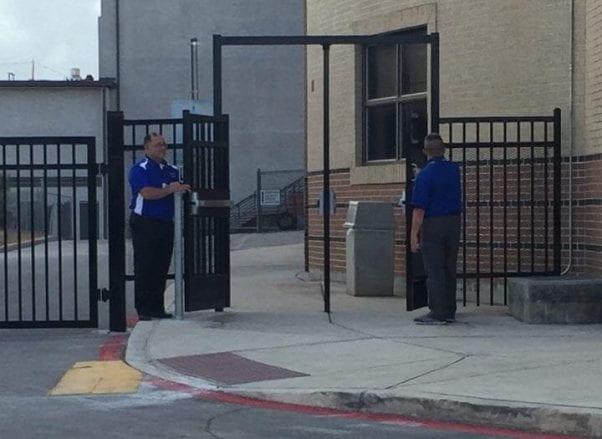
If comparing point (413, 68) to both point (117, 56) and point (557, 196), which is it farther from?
point (117, 56)

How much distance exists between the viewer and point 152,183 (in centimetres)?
1168

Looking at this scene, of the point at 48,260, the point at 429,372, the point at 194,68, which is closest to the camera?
the point at 429,372

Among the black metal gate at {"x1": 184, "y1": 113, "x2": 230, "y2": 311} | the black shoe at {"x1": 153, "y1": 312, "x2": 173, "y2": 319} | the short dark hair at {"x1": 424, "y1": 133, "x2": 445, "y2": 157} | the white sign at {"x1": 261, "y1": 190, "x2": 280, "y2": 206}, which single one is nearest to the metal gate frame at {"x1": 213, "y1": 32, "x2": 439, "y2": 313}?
the black metal gate at {"x1": 184, "y1": 113, "x2": 230, "y2": 311}

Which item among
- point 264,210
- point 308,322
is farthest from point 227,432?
point 264,210

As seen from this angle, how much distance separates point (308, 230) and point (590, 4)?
646 centimetres

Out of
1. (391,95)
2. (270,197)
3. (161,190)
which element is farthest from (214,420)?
(270,197)

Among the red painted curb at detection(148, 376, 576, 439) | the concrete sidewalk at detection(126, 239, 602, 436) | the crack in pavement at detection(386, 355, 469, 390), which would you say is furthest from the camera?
the crack in pavement at detection(386, 355, 469, 390)

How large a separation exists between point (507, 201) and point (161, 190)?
3.99 meters

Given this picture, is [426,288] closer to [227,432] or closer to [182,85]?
[227,432]

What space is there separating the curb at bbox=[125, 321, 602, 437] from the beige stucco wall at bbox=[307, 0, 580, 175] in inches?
201

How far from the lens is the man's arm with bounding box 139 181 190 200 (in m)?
11.5

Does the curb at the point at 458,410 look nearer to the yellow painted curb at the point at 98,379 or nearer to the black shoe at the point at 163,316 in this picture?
the yellow painted curb at the point at 98,379

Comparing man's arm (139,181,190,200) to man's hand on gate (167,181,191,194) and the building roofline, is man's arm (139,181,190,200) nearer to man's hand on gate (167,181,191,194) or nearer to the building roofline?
man's hand on gate (167,181,191,194)

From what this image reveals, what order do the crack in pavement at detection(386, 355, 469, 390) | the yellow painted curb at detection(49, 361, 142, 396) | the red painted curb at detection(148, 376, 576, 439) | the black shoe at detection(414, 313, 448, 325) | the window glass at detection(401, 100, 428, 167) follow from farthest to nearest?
the window glass at detection(401, 100, 428, 167), the black shoe at detection(414, 313, 448, 325), the yellow painted curb at detection(49, 361, 142, 396), the crack in pavement at detection(386, 355, 469, 390), the red painted curb at detection(148, 376, 576, 439)
